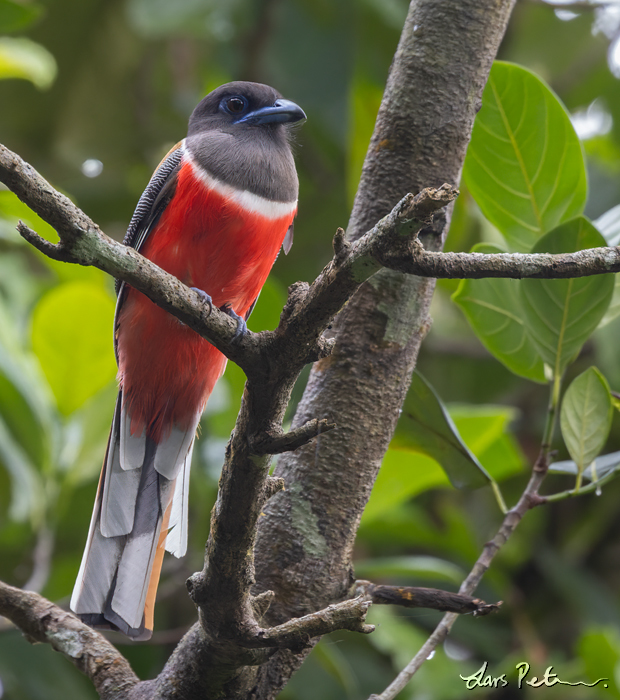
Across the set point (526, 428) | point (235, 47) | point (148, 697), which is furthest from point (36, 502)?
point (235, 47)

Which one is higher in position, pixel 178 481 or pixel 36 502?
pixel 36 502

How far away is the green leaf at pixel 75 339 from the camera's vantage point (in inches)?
116

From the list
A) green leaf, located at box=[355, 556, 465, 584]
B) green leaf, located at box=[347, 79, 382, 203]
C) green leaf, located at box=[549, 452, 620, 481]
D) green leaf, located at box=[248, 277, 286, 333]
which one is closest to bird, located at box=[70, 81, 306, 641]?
green leaf, located at box=[248, 277, 286, 333]

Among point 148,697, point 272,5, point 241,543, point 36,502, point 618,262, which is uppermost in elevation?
point 272,5

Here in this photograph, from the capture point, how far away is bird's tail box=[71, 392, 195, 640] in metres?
1.82

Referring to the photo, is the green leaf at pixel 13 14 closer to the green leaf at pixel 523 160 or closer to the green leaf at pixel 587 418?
the green leaf at pixel 523 160

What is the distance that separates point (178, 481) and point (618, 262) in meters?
1.39

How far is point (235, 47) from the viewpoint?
16.5 ft

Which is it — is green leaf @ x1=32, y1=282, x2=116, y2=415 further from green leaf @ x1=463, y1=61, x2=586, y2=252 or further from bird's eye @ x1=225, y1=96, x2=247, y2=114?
green leaf @ x1=463, y1=61, x2=586, y2=252

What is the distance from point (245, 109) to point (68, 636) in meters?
1.72

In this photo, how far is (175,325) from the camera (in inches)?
88.9

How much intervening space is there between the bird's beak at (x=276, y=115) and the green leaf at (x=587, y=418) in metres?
1.24

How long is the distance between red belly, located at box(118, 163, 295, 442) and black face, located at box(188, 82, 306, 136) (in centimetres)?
34

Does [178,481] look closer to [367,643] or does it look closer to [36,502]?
[36,502]
